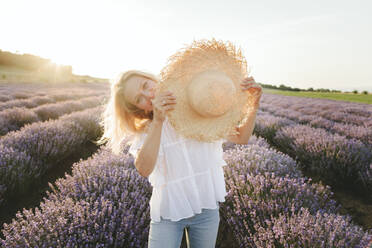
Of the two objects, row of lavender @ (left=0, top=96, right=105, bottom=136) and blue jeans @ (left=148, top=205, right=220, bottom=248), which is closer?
blue jeans @ (left=148, top=205, right=220, bottom=248)

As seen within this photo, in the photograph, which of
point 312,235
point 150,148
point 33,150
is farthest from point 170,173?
point 33,150

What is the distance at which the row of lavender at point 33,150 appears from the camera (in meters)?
2.77

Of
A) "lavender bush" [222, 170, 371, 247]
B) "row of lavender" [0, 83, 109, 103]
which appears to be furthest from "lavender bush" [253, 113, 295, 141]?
"row of lavender" [0, 83, 109, 103]

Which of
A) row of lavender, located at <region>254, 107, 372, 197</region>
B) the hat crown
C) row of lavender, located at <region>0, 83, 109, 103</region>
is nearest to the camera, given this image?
the hat crown

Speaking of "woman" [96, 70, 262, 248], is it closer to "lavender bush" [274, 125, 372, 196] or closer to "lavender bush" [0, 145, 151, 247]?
"lavender bush" [0, 145, 151, 247]

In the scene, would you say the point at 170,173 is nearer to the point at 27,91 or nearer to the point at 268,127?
the point at 268,127

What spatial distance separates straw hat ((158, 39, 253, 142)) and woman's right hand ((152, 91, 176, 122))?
0.03m

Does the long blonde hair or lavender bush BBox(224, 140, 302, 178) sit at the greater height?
the long blonde hair

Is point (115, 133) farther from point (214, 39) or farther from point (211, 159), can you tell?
point (214, 39)

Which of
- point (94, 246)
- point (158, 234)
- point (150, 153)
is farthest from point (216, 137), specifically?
point (94, 246)

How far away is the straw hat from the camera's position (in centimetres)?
107

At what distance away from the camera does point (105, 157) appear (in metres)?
2.89

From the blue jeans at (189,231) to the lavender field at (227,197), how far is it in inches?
17.5

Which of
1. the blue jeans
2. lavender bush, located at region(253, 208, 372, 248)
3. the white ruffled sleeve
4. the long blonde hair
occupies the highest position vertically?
the long blonde hair
